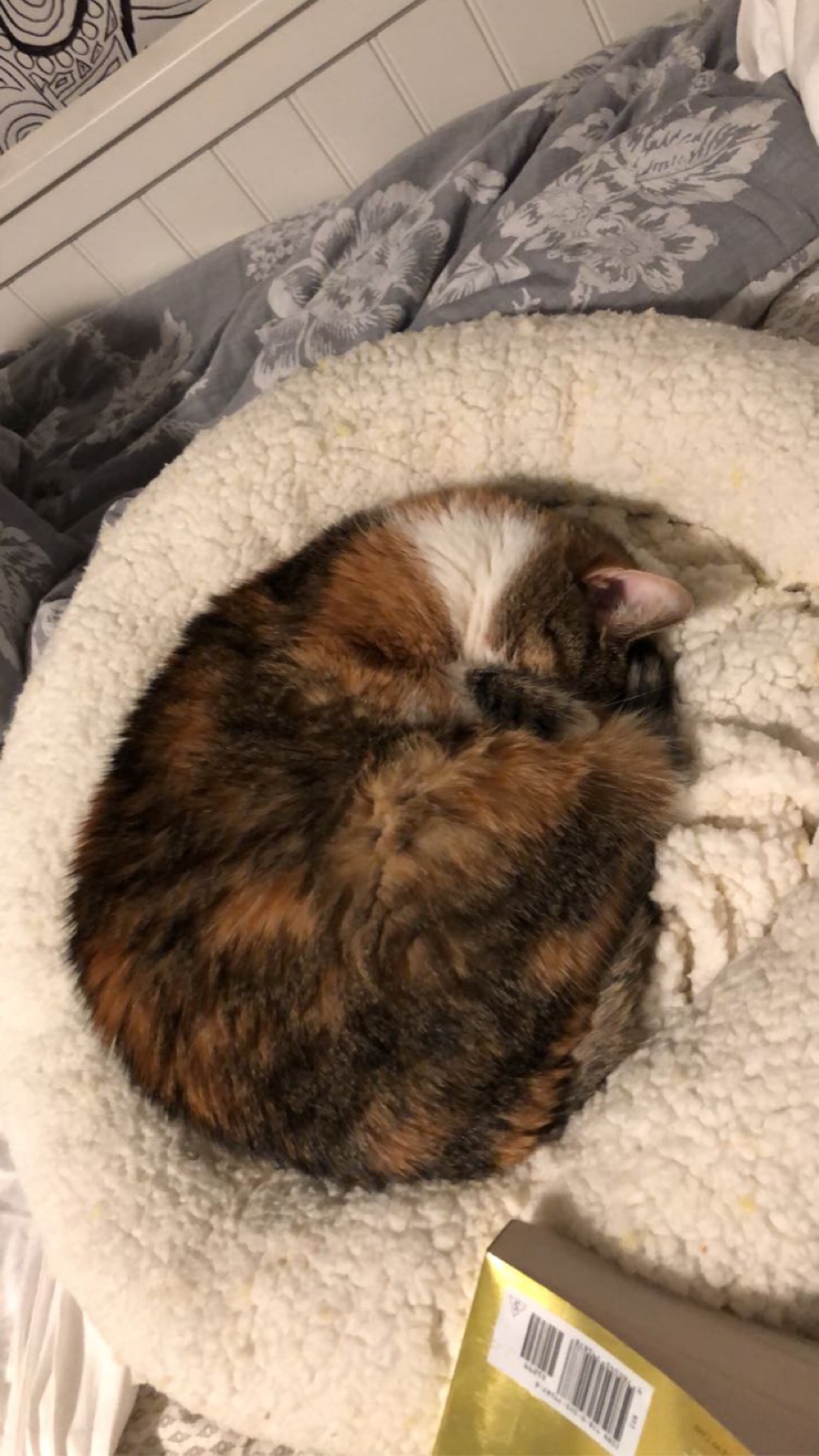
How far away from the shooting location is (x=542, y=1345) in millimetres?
761

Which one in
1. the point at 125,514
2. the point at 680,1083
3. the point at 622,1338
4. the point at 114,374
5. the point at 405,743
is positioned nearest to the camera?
the point at 622,1338

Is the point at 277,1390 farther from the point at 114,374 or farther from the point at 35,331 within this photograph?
the point at 35,331

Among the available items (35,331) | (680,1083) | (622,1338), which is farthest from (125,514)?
(622,1338)

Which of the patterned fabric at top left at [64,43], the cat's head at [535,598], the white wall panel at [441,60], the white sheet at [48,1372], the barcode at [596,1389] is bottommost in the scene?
the white sheet at [48,1372]

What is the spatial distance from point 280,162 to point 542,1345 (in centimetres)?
152

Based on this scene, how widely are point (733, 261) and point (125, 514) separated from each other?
2.63 feet

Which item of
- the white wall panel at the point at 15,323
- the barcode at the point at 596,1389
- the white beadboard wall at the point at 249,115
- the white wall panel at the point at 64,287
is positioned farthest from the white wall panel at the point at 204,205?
the barcode at the point at 596,1389

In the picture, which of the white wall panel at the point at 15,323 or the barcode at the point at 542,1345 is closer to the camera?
the barcode at the point at 542,1345

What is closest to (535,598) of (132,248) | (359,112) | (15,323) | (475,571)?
(475,571)

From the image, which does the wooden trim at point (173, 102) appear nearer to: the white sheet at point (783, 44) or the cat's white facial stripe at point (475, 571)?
the white sheet at point (783, 44)

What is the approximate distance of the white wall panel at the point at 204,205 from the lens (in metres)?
1.47

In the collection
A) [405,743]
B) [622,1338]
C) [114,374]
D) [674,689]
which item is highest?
[114,374]

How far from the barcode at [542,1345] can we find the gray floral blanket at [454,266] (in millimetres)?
1060

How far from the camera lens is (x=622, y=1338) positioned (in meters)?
0.73
